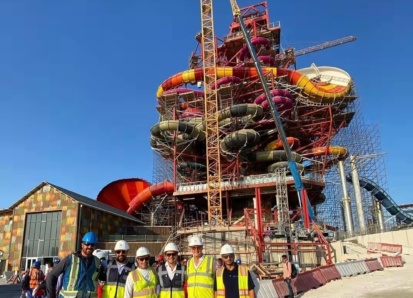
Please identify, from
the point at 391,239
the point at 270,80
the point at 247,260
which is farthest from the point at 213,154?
the point at 391,239

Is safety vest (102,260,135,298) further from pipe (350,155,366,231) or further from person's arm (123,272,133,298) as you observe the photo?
pipe (350,155,366,231)

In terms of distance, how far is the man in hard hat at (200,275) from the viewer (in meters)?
5.29

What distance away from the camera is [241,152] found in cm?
4331

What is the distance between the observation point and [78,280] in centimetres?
524

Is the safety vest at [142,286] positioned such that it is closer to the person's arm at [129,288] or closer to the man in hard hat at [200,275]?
the person's arm at [129,288]

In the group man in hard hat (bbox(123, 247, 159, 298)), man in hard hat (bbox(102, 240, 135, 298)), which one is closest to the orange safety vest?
man in hard hat (bbox(123, 247, 159, 298))

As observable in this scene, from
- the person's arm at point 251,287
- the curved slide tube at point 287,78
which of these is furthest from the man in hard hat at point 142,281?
the curved slide tube at point 287,78

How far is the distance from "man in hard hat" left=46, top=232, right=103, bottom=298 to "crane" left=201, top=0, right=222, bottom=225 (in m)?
36.1

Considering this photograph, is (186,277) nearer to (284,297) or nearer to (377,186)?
(284,297)

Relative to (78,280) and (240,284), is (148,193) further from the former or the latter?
(240,284)

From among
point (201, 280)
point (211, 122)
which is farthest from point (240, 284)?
point (211, 122)

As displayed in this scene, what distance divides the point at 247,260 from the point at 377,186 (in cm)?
3066

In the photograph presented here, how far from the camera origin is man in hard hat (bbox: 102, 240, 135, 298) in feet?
18.1

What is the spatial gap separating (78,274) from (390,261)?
24887mm
